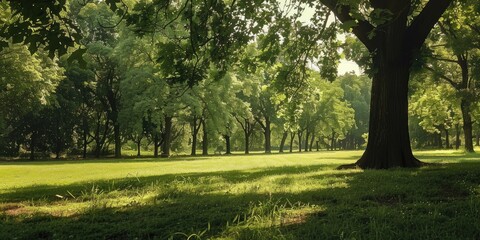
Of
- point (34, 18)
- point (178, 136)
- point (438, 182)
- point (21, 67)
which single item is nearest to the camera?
point (34, 18)

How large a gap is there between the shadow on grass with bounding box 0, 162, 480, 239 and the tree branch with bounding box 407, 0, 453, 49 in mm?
6945

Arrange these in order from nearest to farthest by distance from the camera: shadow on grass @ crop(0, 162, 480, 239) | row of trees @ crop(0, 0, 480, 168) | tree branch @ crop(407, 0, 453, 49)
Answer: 1. shadow on grass @ crop(0, 162, 480, 239)
2. row of trees @ crop(0, 0, 480, 168)
3. tree branch @ crop(407, 0, 453, 49)

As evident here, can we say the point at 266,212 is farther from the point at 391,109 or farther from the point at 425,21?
the point at 425,21

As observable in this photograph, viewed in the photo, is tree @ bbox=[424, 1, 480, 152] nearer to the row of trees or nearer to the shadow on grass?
the row of trees

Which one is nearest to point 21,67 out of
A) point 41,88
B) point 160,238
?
point 41,88

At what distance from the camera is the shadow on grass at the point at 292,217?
229 inches

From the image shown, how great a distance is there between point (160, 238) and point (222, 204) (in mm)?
2528

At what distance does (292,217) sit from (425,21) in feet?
37.7

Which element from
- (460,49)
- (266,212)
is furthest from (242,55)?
(460,49)

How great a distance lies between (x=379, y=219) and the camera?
20.8 ft

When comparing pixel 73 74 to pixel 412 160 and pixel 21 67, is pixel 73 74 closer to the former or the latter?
pixel 21 67

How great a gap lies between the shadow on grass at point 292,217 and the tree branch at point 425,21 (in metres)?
6.94

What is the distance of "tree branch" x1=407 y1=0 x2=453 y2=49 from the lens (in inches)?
583

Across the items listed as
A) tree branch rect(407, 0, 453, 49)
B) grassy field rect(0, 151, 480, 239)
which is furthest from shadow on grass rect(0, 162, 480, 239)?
tree branch rect(407, 0, 453, 49)
